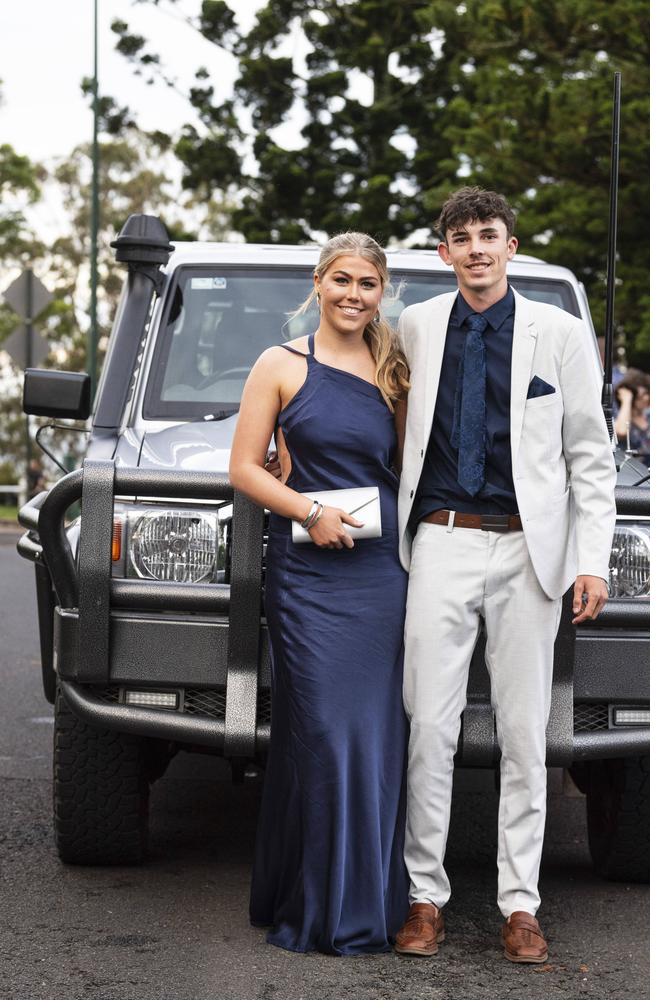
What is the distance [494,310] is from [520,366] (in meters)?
0.20

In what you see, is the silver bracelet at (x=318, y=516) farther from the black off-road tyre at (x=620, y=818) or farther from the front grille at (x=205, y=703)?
the black off-road tyre at (x=620, y=818)

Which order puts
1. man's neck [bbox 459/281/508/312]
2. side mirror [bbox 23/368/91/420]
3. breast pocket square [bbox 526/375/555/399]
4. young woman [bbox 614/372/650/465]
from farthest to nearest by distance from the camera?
1. young woman [bbox 614/372/650/465]
2. side mirror [bbox 23/368/91/420]
3. man's neck [bbox 459/281/508/312]
4. breast pocket square [bbox 526/375/555/399]

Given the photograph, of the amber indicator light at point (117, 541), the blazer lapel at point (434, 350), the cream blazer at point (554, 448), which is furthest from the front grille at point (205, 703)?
the blazer lapel at point (434, 350)

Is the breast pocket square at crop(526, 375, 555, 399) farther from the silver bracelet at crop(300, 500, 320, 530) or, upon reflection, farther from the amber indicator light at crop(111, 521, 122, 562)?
the amber indicator light at crop(111, 521, 122, 562)

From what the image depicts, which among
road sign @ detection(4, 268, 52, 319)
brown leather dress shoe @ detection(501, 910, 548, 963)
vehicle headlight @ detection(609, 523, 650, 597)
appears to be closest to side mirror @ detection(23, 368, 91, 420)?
vehicle headlight @ detection(609, 523, 650, 597)

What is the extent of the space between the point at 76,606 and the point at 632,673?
1.63 meters

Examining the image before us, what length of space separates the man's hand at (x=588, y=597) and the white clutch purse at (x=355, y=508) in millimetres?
566

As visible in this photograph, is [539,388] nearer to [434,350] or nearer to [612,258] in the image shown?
[434,350]

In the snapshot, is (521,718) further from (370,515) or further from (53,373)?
(53,373)

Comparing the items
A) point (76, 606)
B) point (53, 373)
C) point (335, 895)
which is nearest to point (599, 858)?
point (335, 895)

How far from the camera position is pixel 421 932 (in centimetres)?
414

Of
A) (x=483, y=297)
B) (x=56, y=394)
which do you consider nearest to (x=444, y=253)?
(x=483, y=297)

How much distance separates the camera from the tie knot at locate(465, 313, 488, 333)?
4223mm

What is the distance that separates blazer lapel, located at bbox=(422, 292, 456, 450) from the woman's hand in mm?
302
